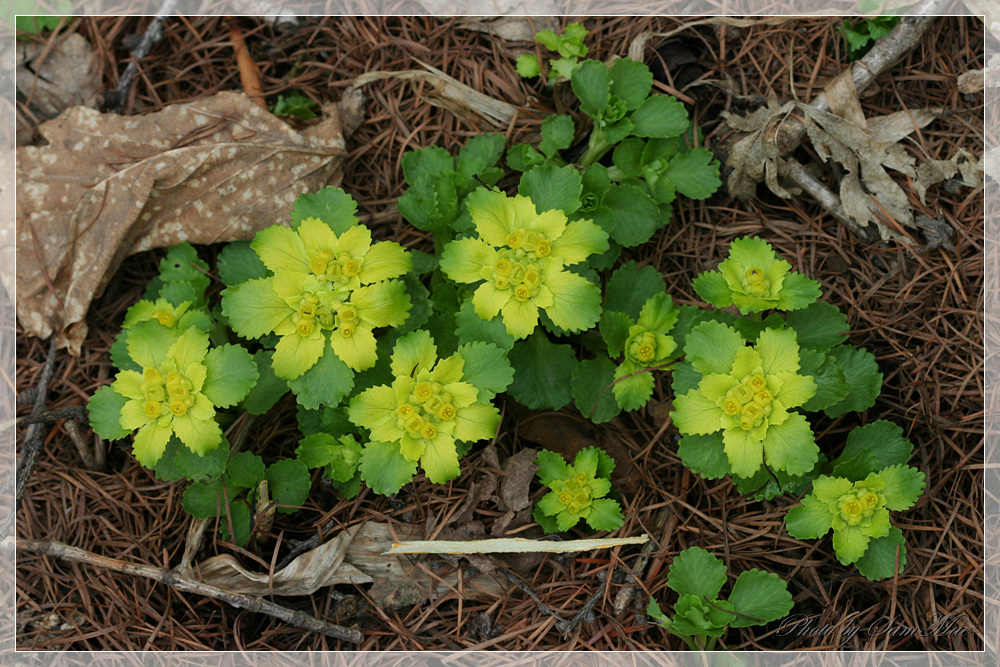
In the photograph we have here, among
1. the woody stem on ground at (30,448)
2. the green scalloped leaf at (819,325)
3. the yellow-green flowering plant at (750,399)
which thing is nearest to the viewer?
the yellow-green flowering plant at (750,399)

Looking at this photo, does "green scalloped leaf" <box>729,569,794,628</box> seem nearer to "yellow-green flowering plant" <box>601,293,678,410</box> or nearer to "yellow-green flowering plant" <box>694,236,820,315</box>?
"yellow-green flowering plant" <box>601,293,678,410</box>

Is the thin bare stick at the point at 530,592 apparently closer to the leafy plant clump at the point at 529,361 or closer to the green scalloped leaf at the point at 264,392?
the leafy plant clump at the point at 529,361

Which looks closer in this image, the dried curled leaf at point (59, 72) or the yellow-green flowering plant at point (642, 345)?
the yellow-green flowering plant at point (642, 345)

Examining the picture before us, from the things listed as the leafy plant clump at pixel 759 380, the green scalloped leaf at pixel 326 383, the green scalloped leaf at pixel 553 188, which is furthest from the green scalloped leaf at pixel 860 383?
the green scalloped leaf at pixel 326 383

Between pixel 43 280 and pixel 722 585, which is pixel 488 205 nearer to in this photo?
pixel 722 585

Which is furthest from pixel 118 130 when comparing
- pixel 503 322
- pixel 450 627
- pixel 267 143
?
pixel 450 627

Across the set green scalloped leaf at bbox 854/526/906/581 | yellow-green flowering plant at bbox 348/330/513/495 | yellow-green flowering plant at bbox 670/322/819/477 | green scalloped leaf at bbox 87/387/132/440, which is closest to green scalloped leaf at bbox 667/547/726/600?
yellow-green flowering plant at bbox 670/322/819/477
